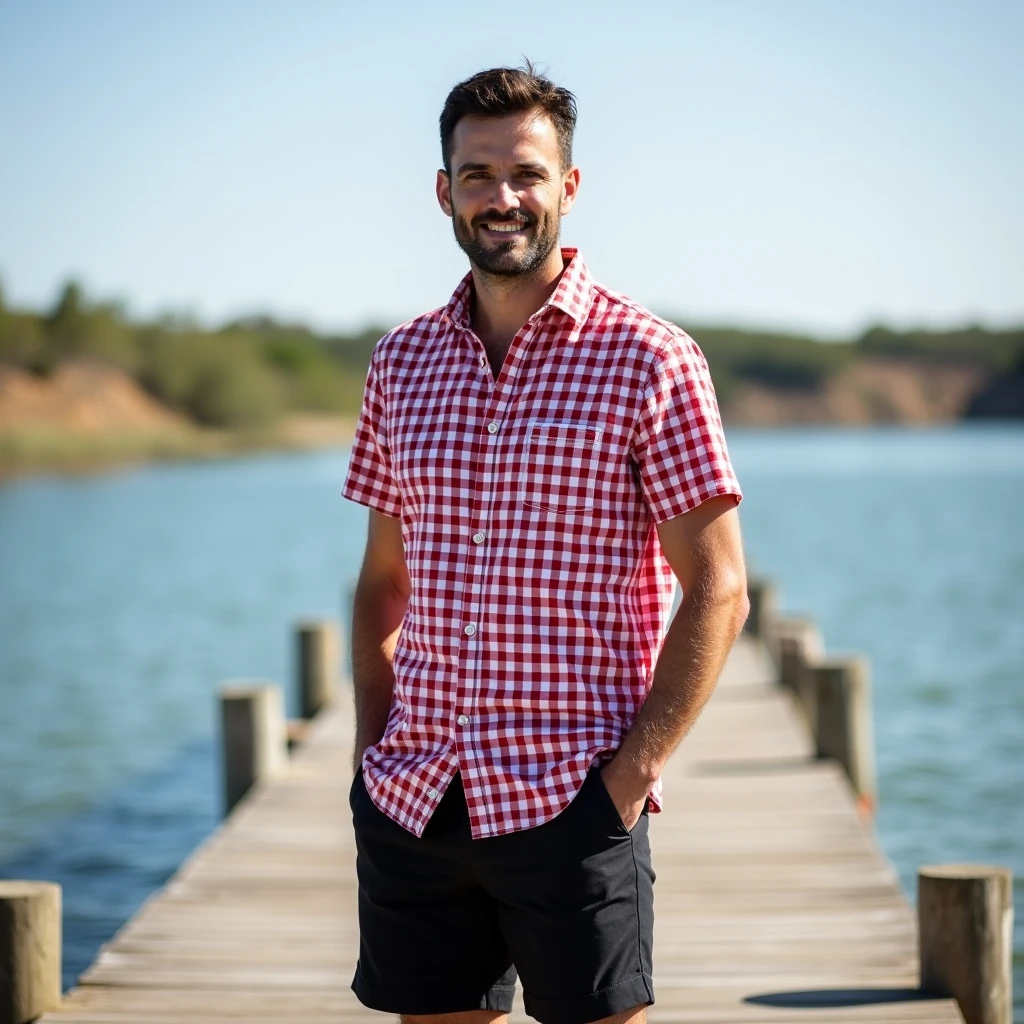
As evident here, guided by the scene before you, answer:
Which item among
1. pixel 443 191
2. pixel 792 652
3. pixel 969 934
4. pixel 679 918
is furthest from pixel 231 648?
pixel 443 191

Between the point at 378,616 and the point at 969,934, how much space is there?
2141mm

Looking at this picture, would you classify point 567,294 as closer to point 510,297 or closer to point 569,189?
point 510,297

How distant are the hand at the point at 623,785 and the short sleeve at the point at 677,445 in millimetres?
435

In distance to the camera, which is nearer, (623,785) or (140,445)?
(623,785)

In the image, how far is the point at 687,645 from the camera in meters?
2.58

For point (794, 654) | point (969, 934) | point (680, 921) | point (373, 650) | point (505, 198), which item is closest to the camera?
point (505, 198)

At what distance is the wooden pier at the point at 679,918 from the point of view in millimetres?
4371

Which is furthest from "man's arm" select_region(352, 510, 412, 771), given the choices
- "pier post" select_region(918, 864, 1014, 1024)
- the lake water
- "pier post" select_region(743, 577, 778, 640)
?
"pier post" select_region(743, 577, 778, 640)

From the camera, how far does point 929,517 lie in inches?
1566

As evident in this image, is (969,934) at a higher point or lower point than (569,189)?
lower

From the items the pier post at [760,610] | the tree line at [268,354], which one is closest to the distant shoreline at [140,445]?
the tree line at [268,354]

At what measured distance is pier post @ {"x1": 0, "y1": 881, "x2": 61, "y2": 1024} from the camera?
421 centimetres

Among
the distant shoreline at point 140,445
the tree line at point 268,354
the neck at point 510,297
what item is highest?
the tree line at point 268,354

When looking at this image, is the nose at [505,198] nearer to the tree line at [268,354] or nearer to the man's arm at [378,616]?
the man's arm at [378,616]
